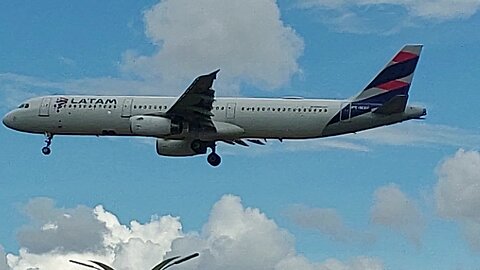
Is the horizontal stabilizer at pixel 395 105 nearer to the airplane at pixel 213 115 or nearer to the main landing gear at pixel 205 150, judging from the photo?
the airplane at pixel 213 115

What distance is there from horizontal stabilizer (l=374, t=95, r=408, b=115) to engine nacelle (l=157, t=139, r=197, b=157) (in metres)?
16.8

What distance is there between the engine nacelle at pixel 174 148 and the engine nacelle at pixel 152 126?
182 inches

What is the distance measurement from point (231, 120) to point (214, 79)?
210 inches

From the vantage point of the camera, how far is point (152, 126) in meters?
77.6

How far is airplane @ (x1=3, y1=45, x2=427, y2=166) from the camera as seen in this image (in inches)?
3054

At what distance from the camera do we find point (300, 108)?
257ft

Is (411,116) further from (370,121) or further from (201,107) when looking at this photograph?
(201,107)

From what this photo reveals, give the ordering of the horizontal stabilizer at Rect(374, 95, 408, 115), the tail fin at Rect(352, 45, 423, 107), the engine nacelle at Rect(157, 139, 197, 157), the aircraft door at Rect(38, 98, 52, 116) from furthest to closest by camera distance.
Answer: the engine nacelle at Rect(157, 139, 197, 157) → the aircraft door at Rect(38, 98, 52, 116) → the tail fin at Rect(352, 45, 423, 107) → the horizontal stabilizer at Rect(374, 95, 408, 115)

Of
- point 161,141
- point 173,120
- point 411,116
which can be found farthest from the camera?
point 161,141

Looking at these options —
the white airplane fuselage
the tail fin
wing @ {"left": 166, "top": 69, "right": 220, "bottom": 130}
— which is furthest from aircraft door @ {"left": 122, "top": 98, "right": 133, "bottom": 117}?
the tail fin

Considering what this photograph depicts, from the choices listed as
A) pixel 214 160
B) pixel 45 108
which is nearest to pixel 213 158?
pixel 214 160

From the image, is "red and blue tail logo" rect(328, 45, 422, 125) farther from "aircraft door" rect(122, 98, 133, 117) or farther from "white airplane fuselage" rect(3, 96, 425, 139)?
"aircraft door" rect(122, 98, 133, 117)

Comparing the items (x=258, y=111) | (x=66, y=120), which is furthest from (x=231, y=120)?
(x=66, y=120)

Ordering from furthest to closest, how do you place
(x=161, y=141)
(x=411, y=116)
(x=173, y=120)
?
(x=161, y=141) < (x=173, y=120) < (x=411, y=116)
